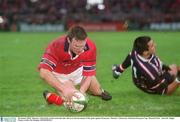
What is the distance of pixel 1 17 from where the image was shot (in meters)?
37.2

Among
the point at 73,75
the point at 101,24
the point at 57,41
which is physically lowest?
the point at 73,75

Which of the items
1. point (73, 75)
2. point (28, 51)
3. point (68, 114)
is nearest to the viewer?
point (68, 114)

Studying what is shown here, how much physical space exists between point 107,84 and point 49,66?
3221mm

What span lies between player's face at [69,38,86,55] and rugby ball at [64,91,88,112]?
61 cm

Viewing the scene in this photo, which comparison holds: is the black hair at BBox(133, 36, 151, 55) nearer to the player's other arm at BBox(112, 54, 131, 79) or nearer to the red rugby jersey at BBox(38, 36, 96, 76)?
the player's other arm at BBox(112, 54, 131, 79)

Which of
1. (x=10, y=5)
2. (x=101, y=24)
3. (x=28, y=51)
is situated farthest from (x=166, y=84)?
(x=10, y=5)

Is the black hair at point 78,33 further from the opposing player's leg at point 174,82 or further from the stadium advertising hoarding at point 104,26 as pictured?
the stadium advertising hoarding at point 104,26

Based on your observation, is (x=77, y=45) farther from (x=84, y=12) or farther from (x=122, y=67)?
(x=84, y=12)

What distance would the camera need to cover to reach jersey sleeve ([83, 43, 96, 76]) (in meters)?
7.49

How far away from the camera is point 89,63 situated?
24.8ft

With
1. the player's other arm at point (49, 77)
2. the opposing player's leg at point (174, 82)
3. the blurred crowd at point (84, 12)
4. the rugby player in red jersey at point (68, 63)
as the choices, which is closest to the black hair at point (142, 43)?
the opposing player's leg at point (174, 82)

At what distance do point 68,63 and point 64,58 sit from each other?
10.9 inches

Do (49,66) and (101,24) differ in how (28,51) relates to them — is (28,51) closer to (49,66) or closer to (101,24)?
(49,66)

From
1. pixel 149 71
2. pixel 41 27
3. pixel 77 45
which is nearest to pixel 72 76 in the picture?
pixel 77 45
